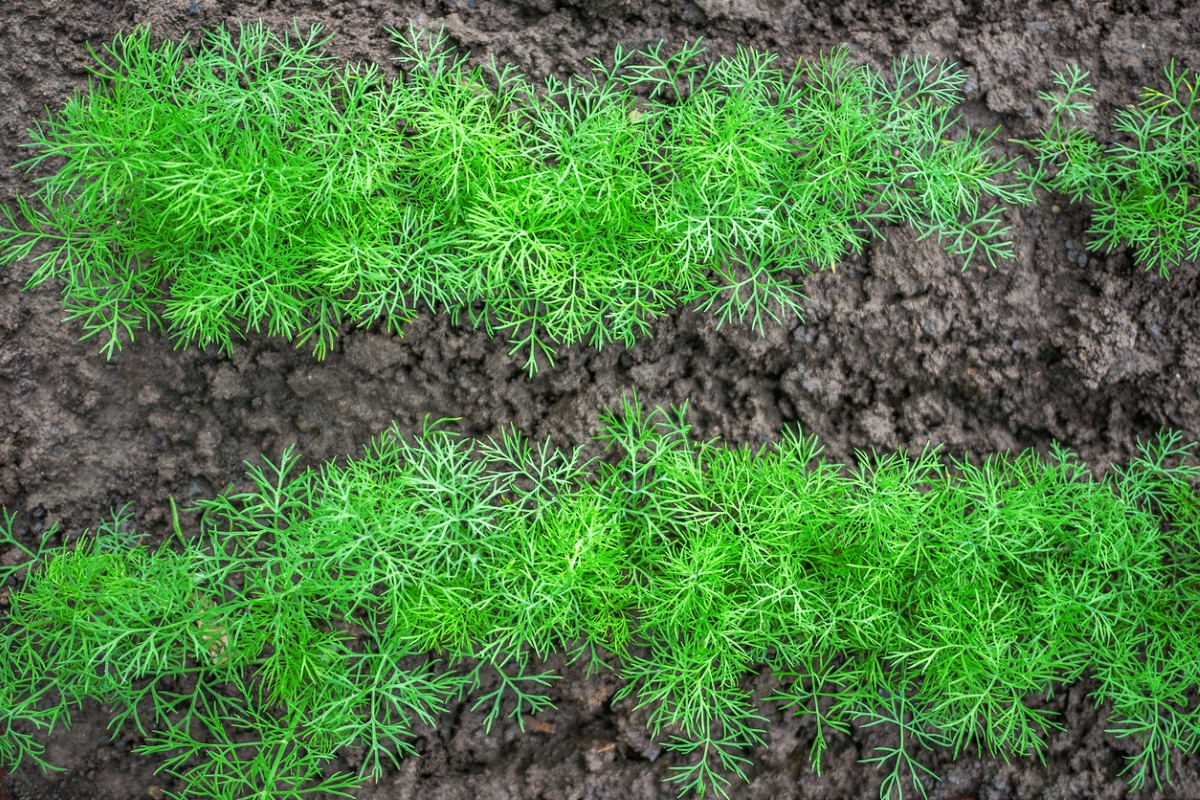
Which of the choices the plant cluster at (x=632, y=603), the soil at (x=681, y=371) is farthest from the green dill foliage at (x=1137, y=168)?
the plant cluster at (x=632, y=603)

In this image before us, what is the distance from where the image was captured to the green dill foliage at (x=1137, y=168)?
239 cm

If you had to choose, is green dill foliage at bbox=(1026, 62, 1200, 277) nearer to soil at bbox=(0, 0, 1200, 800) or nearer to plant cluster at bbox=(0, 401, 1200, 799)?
soil at bbox=(0, 0, 1200, 800)

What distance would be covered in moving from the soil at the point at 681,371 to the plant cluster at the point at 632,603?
78mm

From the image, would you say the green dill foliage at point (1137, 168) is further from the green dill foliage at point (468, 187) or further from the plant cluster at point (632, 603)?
the plant cluster at point (632, 603)

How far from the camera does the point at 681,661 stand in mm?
2207

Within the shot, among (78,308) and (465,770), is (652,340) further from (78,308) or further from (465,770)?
(78,308)

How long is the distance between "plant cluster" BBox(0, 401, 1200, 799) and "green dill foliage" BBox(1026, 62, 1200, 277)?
23.2 inches

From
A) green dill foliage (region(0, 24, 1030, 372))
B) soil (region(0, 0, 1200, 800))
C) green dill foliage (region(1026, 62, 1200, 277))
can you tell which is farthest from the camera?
green dill foliage (region(1026, 62, 1200, 277))

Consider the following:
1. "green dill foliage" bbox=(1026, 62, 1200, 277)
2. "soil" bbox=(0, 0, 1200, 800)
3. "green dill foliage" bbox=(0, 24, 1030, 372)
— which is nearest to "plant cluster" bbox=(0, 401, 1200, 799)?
"soil" bbox=(0, 0, 1200, 800)

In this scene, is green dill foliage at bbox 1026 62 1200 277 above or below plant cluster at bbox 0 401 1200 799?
above

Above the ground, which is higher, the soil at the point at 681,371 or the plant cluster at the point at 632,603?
the soil at the point at 681,371

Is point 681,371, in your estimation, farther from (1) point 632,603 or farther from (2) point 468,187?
(2) point 468,187

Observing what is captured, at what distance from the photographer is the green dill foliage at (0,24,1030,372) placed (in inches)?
85.1

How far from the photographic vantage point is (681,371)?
93.8 inches
